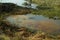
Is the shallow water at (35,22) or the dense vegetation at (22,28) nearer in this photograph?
the dense vegetation at (22,28)

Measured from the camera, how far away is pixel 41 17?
7.71 m

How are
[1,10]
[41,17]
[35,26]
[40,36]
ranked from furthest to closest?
[1,10], [41,17], [35,26], [40,36]

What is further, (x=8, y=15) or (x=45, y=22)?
(x=8, y=15)

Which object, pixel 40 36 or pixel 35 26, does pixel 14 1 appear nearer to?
pixel 35 26

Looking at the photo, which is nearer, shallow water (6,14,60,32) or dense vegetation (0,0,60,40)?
dense vegetation (0,0,60,40)

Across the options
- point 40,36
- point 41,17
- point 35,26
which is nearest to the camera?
point 40,36

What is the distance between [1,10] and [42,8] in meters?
1.77

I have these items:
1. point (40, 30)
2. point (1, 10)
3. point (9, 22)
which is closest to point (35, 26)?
point (40, 30)

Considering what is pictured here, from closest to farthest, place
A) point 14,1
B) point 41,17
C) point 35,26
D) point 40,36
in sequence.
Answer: point 40,36, point 35,26, point 41,17, point 14,1

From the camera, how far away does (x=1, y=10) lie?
8.38 m

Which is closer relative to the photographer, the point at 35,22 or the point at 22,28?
the point at 22,28

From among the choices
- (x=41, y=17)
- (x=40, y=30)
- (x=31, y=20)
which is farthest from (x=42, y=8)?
(x=40, y=30)

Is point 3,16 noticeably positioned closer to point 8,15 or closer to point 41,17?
point 8,15

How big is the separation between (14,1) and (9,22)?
256cm
